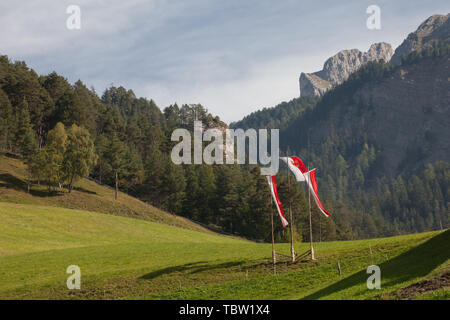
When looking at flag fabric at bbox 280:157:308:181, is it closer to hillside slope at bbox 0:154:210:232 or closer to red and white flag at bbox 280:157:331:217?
red and white flag at bbox 280:157:331:217

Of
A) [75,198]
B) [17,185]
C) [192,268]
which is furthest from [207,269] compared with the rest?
[17,185]

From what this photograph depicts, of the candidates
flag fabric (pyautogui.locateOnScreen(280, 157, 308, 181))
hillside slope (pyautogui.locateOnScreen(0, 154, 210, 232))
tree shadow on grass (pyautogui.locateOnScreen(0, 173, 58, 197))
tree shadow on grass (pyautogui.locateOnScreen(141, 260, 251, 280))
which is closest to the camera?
flag fabric (pyautogui.locateOnScreen(280, 157, 308, 181))

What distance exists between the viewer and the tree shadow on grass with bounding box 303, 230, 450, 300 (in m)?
21.3

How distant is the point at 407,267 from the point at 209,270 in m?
15.5

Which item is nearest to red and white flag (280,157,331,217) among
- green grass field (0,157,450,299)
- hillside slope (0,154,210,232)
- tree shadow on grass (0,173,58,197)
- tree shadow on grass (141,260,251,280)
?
green grass field (0,157,450,299)

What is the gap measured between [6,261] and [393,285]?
123 ft

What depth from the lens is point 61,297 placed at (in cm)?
2945

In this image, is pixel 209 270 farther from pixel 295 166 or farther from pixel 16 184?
pixel 16 184

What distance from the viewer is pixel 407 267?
23531 mm

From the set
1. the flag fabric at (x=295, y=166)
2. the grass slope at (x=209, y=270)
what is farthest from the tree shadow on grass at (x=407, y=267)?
the flag fabric at (x=295, y=166)

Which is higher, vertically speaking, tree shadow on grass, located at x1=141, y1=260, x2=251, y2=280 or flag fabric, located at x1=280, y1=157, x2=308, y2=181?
flag fabric, located at x1=280, y1=157, x2=308, y2=181

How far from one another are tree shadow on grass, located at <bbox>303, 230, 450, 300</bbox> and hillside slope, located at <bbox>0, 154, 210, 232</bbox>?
65.4 meters
